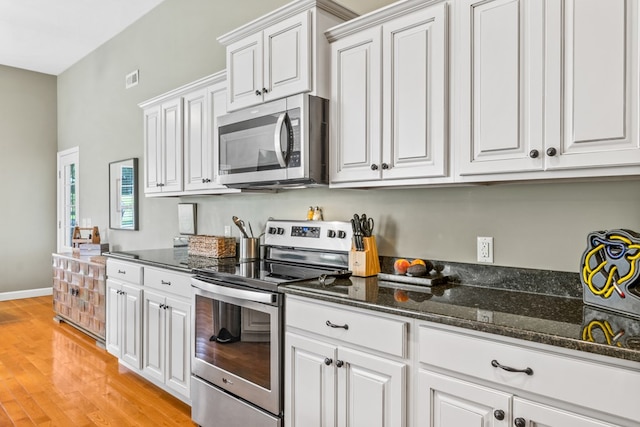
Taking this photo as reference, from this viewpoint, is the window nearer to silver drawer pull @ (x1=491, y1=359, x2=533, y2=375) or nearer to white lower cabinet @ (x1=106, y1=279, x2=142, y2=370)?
white lower cabinet @ (x1=106, y1=279, x2=142, y2=370)

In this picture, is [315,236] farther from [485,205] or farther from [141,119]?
[141,119]

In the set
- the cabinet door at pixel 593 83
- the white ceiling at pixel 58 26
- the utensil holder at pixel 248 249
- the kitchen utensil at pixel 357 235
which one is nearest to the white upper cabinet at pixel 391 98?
the kitchen utensil at pixel 357 235

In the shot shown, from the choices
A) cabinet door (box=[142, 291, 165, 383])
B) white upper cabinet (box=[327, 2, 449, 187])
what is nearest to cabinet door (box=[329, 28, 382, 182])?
white upper cabinet (box=[327, 2, 449, 187])

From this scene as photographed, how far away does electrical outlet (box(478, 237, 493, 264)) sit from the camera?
2.00 m

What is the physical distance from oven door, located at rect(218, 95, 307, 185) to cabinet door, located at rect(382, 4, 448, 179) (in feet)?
1.56

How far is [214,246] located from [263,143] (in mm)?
996

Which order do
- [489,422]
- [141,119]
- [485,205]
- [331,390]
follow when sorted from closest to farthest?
[489,422], [331,390], [485,205], [141,119]

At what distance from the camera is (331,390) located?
180 cm

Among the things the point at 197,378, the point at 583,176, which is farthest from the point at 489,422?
the point at 197,378

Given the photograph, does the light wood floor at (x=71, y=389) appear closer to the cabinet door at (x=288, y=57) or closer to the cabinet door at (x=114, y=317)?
the cabinet door at (x=114, y=317)

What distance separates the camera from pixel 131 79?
15.6 feet

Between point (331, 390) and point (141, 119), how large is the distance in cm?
383

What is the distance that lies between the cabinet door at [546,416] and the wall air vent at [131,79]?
4.72 meters

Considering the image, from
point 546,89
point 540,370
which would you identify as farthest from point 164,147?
point 540,370
